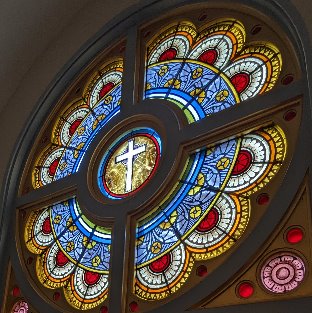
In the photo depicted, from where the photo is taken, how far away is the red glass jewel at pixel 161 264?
162 inches

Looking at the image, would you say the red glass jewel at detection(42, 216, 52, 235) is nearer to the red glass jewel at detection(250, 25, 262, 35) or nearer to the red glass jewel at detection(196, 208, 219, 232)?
the red glass jewel at detection(196, 208, 219, 232)

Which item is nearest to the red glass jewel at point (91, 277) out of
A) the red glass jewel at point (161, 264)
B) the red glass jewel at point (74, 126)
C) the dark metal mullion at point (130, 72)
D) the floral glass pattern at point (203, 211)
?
the floral glass pattern at point (203, 211)

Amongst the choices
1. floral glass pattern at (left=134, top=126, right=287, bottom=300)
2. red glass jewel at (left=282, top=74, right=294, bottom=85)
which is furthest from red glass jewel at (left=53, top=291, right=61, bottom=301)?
red glass jewel at (left=282, top=74, right=294, bottom=85)

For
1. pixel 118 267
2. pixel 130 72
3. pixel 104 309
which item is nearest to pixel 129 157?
pixel 130 72

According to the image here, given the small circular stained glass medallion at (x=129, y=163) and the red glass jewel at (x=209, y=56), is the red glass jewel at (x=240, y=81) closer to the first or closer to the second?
the red glass jewel at (x=209, y=56)

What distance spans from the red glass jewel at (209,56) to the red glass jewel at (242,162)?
0.87 metres

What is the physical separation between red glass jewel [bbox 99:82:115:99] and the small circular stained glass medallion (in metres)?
0.58

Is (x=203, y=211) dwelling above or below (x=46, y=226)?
below

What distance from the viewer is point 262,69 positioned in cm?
433

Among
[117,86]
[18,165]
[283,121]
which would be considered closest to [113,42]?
[117,86]

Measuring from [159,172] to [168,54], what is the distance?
108 cm

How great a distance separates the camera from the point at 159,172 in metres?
4.43

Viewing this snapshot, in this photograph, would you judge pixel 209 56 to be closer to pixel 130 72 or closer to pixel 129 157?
pixel 130 72

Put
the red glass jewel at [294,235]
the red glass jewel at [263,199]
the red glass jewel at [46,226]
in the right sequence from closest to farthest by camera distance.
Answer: the red glass jewel at [294,235] → the red glass jewel at [263,199] → the red glass jewel at [46,226]
